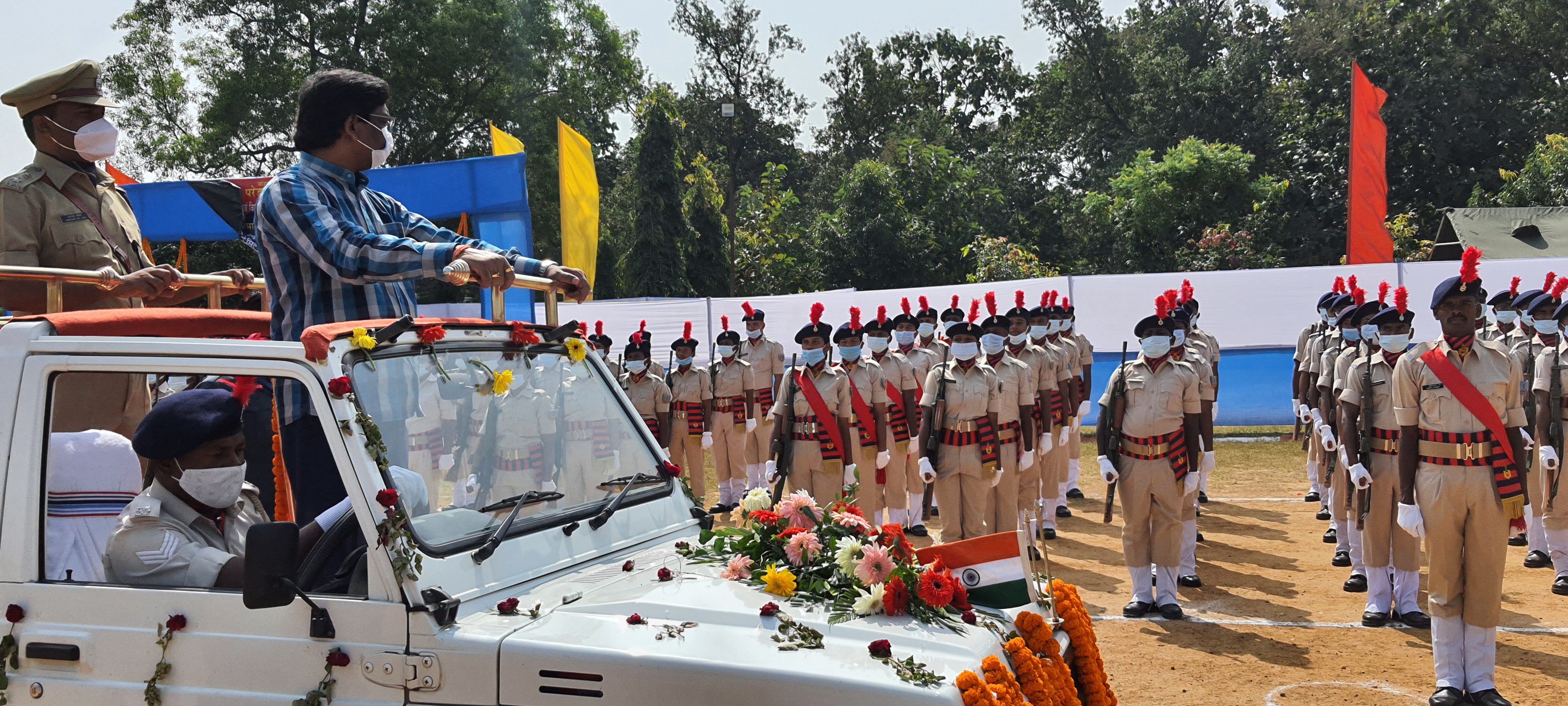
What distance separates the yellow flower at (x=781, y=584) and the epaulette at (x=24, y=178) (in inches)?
142

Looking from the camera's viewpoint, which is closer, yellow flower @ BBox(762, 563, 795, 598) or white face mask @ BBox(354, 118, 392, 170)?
yellow flower @ BBox(762, 563, 795, 598)

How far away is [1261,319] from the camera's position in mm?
15617

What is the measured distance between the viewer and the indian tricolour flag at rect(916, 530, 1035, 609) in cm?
329

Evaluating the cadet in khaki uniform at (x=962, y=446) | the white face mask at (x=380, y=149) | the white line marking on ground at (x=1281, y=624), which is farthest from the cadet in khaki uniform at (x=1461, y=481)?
the white face mask at (x=380, y=149)

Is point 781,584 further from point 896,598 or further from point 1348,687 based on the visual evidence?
point 1348,687

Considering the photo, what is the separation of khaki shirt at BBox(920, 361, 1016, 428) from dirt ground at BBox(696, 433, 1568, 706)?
1658 mm

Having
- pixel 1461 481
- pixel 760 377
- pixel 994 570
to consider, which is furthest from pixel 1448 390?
pixel 760 377

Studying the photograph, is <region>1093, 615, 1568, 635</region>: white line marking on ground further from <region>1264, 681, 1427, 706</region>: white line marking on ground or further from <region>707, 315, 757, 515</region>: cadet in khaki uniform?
<region>707, 315, 757, 515</region>: cadet in khaki uniform

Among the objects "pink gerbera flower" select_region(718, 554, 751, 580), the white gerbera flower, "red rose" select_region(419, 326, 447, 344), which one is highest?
"red rose" select_region(419, 326, 447, 344)

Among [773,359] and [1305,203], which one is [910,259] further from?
[773,359]

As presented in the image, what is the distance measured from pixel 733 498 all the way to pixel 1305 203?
2323 centimetres

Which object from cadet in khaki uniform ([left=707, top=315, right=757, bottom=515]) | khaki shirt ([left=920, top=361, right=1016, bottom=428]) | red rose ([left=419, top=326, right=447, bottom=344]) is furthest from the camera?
cadet in khaki uniform ([left=707, top=315, right=757, bottom=515])

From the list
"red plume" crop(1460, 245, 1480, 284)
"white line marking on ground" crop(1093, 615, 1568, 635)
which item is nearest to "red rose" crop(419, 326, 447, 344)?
"red plume" crop(1460, 245, 1480, 284)

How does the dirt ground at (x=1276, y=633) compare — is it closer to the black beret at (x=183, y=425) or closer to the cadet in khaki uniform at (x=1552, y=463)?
the cadet in khaki uniform at (x=1552, y=463)
